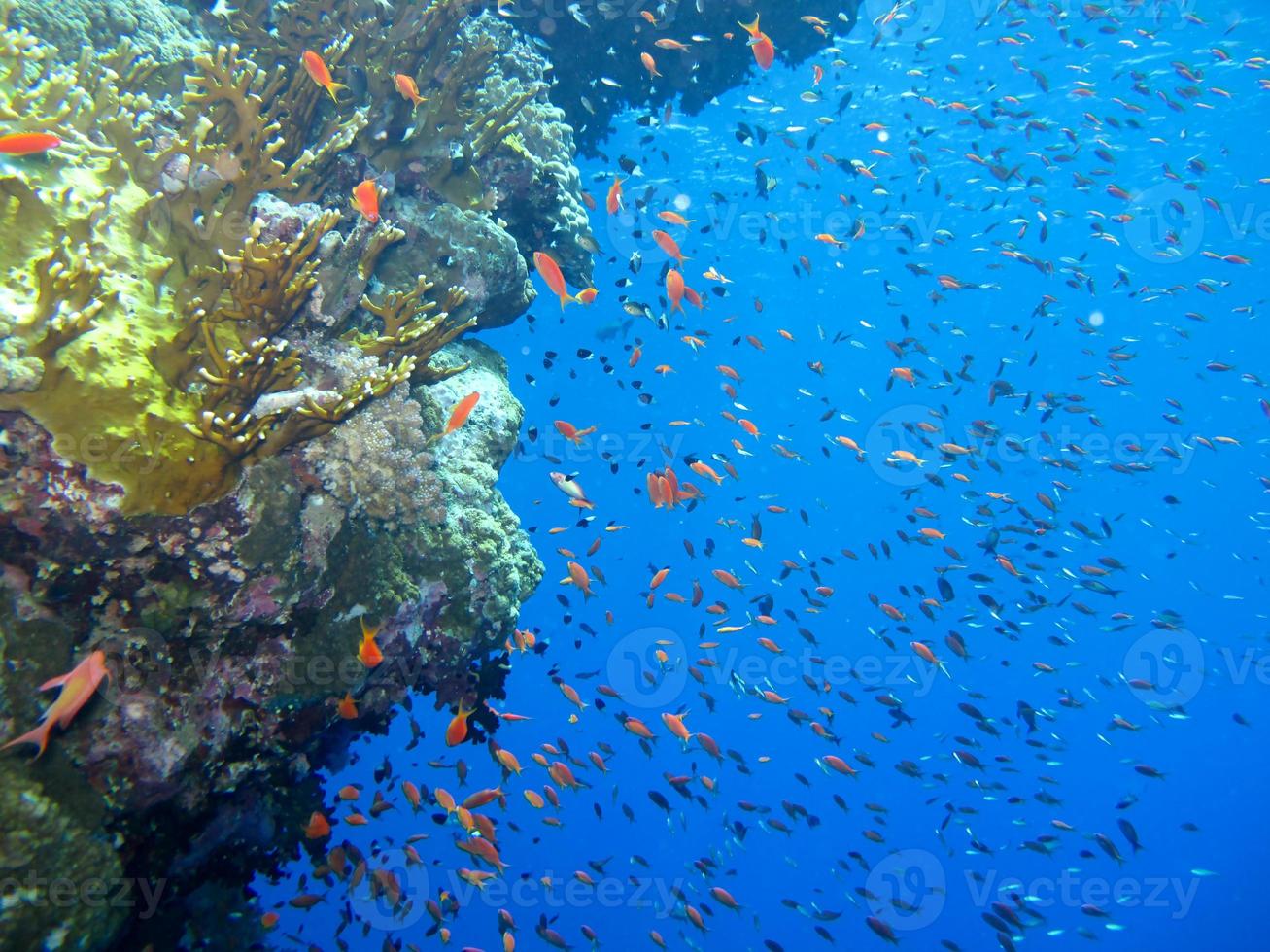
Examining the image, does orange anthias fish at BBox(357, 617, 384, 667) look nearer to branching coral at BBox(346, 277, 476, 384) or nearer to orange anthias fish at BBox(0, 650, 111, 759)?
orange anthias fish at BBox(0, 650, 111, 759)

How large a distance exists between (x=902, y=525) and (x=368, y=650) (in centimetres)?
6909

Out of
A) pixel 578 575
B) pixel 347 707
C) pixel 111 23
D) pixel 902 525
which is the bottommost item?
pixel 902 525

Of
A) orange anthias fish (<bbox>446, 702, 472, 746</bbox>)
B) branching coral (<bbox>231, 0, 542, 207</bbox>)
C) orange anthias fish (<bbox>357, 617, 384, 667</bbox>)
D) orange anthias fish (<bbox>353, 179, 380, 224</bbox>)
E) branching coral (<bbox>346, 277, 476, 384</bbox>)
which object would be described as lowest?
orange anthias fish (<bbox>446, 702, 472, 746</bbox>)

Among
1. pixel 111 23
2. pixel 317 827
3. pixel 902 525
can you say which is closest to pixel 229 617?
pixel 317 827

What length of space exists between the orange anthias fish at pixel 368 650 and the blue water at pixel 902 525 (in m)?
22.3

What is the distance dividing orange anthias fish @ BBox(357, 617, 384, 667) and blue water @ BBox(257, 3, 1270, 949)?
73.3 ft

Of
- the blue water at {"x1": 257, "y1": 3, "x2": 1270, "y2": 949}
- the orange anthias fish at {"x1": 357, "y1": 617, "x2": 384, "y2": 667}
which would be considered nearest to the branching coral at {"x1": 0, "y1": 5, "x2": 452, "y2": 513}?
the orange anthias fish at {"x1": 357, "y1": 617, "x2": 384, "y2": 667}

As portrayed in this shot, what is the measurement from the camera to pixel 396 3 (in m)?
7.55

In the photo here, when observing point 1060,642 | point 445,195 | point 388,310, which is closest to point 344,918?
point 388,310

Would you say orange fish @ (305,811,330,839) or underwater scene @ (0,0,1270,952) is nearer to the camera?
underwater scene @ (0,0,1270,952)

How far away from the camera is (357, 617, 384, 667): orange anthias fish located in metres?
5.17

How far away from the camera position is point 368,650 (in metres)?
5.21

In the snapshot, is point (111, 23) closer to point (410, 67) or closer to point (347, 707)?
point (410, 67)

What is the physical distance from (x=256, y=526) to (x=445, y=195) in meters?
5.21
